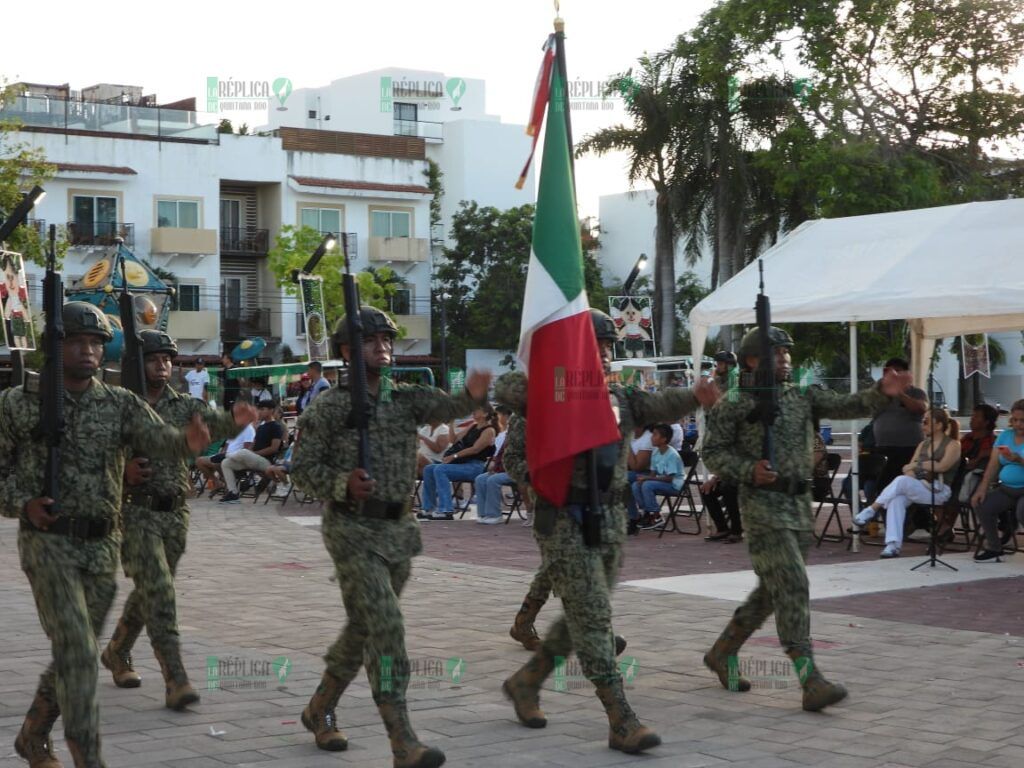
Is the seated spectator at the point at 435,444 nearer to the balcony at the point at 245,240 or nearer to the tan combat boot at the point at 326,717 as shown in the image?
the tan combat boot at the point at 326,717

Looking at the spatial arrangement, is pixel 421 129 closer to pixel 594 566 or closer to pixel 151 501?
pixel 151 501

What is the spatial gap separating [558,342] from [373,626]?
1.83 m

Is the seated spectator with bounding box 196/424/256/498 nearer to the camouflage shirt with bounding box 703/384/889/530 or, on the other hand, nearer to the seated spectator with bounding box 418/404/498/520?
the seated spectator with bounding box 418/404/498/520

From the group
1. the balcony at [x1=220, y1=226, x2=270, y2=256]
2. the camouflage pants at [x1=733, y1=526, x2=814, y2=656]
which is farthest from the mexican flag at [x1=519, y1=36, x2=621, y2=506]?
the balcony at [x1=220, y1=226, x2=270, y2=256]

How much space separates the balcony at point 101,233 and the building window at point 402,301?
12.1m

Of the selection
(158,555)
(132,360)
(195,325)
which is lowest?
(158,555)

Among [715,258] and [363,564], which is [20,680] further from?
[715,258]

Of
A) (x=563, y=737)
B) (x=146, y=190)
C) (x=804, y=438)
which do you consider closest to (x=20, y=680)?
(x=563, y=737)

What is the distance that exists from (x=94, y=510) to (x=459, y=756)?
199 cm

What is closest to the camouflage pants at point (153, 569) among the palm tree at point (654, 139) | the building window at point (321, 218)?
the palm tree at point (654, 139)

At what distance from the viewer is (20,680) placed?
823 centimetres

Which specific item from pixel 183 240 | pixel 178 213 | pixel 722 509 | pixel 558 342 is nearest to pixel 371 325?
pixel 558 342

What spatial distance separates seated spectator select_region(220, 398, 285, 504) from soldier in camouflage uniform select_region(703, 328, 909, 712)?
48.1 feet

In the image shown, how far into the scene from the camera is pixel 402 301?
61.6m
